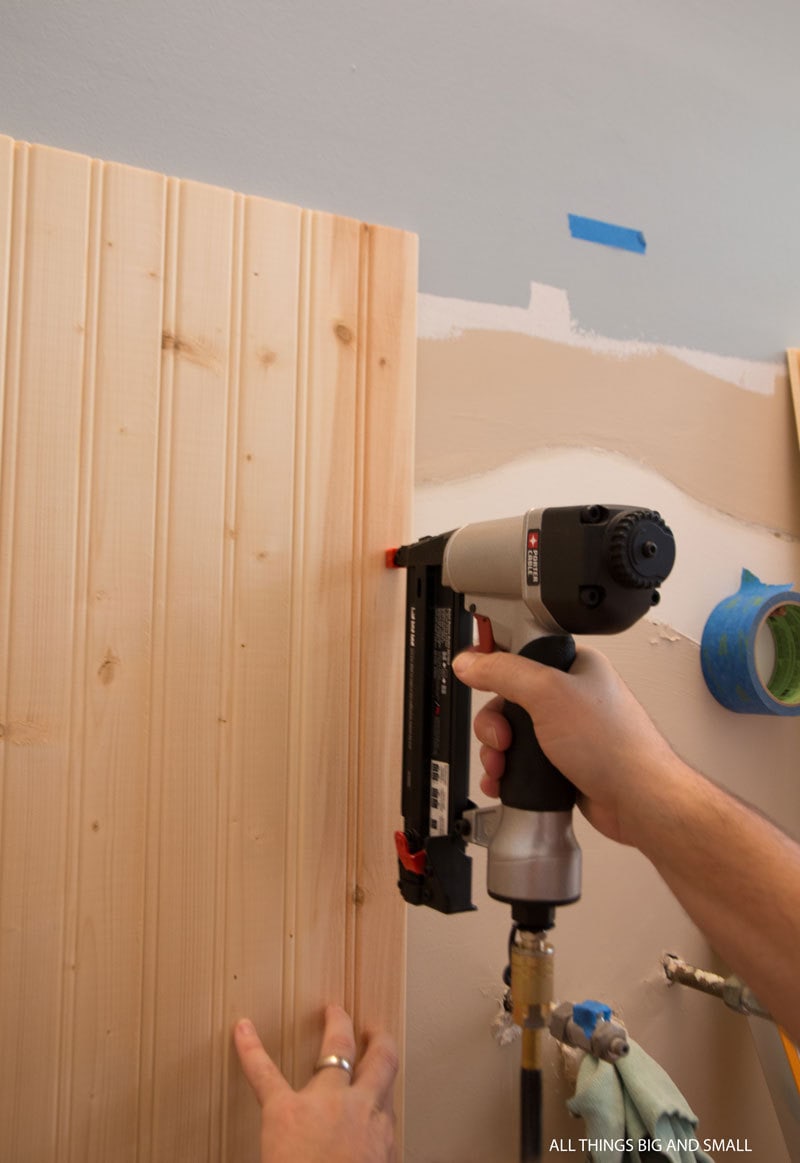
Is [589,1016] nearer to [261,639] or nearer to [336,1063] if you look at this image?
[336,1063]

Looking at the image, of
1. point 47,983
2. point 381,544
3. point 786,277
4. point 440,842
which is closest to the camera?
point 47,983

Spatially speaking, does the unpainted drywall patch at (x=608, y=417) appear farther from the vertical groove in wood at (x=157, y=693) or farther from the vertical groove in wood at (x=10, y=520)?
the vertical groove in wood at (x=10, y=520)

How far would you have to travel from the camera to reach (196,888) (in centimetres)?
100

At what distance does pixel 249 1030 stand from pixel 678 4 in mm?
1903

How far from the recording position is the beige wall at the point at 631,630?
1.21 meters

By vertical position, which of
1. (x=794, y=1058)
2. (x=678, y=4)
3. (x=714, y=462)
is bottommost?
(x=794, y=1058)

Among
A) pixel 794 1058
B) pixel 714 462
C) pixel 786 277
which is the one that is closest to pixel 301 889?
pixel 794 1058

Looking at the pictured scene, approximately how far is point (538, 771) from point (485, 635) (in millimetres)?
168

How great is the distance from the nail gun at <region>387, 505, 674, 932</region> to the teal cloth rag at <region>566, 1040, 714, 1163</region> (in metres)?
0.38

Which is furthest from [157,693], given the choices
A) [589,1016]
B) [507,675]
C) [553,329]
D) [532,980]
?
[553,329]

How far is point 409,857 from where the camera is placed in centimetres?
103

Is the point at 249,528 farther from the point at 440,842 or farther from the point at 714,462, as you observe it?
the point at 714,462

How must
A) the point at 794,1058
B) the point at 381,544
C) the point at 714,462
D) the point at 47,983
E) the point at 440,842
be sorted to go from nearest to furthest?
the point at 47,983 → the point at 440,842 → the point at 381,544 → the point at 794,1058 → the point at 714,462

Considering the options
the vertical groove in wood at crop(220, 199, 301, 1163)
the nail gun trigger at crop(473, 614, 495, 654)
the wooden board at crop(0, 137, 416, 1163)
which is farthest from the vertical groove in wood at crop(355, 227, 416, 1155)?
the nail gun trigger at crop(473, 614, 495, 654)
